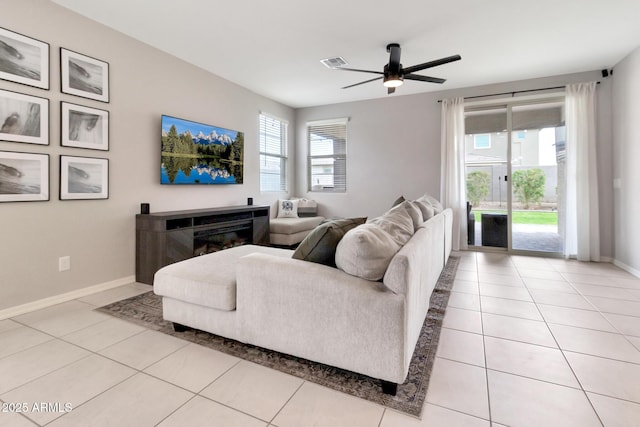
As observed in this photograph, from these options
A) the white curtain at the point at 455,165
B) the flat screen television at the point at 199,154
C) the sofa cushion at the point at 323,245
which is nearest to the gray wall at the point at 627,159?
the white curtain at the point at 455,165

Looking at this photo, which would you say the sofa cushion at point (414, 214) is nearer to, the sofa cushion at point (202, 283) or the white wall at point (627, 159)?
the sofa cushion at point (202, 283)

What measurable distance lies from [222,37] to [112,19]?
101 centimetres

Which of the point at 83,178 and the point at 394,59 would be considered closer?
the point at 83,178

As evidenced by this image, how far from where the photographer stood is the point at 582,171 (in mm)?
4180

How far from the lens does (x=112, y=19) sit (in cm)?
289

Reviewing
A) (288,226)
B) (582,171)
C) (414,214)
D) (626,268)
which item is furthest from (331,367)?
(582,171)

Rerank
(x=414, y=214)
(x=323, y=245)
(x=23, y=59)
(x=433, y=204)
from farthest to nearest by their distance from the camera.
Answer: (x=433, y=204)
(x=23, y=59)
(x=414, y=214)
(x=323, y=245)

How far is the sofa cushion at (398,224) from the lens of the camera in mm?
1827

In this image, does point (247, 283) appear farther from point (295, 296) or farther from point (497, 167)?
point (497, 167)

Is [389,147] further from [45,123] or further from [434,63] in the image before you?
[45,123]

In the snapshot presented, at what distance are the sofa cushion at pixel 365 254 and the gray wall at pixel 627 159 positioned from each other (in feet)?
12.8

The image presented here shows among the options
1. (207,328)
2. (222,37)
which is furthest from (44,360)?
(222,37)

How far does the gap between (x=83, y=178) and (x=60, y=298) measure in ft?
3.64

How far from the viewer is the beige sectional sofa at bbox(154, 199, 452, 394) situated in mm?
1431
